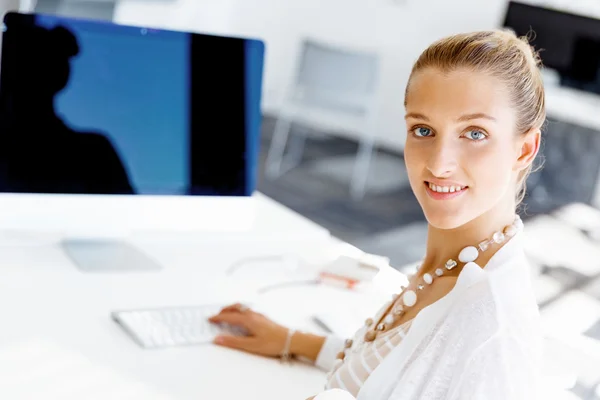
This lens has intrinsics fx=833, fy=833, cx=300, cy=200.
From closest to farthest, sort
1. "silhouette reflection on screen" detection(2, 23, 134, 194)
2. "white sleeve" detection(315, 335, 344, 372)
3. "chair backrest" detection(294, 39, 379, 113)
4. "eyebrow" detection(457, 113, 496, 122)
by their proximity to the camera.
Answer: "eyebrow" detection(457, 113, 496, 122) → "white sleeve" detection(315, 335, 344, 372) → "silhouette reflection on screen" detection(2, 23, 134, 194) → "chair backrest" detection(294, 39, 379, 113)

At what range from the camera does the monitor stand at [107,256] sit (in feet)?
5.61

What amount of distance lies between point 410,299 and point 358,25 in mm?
5781

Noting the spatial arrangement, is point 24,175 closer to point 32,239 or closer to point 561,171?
point 32,239

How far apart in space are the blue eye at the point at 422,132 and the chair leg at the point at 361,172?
4122 millimetres

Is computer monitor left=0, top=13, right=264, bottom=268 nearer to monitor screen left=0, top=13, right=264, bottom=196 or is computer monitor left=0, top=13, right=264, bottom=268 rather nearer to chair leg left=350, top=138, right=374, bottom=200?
monitor screen left=0, top=13, right=264, bottom=196

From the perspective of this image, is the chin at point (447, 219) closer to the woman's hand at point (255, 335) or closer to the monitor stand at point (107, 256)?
the woman's hand at point (255, 335)

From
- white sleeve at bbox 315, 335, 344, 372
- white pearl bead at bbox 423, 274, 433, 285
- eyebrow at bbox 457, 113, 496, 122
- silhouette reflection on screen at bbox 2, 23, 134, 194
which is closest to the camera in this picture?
eyebrow at bbox 457, 113, 496, 122

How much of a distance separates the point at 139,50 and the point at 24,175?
351 mm

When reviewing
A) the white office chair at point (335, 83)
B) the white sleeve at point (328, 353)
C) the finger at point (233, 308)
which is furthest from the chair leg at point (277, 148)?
the white sleeve at point (328, 353)

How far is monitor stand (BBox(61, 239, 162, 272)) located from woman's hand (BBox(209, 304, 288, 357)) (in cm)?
28

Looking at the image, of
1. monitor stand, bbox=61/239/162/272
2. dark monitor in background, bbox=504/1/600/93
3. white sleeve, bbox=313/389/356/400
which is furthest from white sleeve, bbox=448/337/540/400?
dark monitor in background, bbox=504/1/600/93

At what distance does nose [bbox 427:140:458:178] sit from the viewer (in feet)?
3.67

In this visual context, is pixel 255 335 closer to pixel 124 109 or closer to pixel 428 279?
pixel 428 279

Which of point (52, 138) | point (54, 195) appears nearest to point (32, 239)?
point (54, 195)
